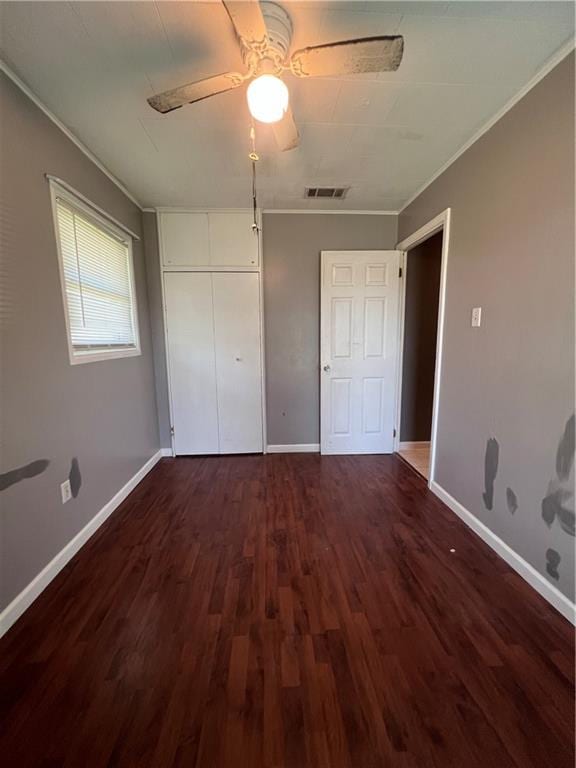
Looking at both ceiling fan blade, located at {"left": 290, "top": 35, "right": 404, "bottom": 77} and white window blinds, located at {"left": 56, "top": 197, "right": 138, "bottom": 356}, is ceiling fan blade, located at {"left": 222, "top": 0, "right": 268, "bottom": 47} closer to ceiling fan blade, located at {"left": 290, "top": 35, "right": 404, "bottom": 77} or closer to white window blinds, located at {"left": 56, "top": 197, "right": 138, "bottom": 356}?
ceiling fan blade, located at {"left": 290, "top": 35, "right": 404, "bottom": 77}

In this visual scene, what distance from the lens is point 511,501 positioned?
166 centimetres

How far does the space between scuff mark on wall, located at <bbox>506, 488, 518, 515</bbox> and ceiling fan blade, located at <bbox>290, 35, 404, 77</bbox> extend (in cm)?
207

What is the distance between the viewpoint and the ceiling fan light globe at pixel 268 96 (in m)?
Result: 1.17

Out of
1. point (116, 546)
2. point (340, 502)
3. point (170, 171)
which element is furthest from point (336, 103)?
point (116, 546)

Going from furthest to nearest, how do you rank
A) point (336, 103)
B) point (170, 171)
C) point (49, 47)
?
point (170, 171), point (336, 103), point (49, 47)

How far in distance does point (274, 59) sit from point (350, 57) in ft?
1.12

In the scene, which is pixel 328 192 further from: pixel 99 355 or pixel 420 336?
pixel 99 355

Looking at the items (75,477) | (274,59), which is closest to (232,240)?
(274,59)

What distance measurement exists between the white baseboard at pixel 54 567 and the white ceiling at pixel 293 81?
2.46 metres

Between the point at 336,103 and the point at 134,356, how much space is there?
2.36 metres

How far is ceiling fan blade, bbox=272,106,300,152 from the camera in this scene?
56.4 inches

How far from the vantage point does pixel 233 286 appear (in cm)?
302

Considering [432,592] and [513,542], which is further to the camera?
[513,542]

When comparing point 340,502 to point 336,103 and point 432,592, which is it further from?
point 336,103
